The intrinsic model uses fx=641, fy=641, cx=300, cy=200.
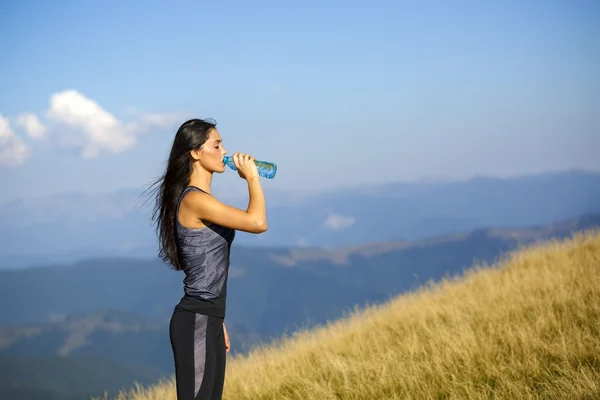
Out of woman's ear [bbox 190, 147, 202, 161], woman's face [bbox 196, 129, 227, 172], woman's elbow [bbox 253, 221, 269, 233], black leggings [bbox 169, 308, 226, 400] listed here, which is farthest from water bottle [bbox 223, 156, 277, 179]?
black leggings [bbox 169, 308, 226, 400]

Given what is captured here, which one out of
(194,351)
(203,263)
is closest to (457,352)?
(194,351)

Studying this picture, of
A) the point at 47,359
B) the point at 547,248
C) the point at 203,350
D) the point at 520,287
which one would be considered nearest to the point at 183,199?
the point at 203,350

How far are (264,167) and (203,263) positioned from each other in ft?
2.51

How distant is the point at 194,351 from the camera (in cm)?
419

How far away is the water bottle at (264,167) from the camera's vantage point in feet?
14.0

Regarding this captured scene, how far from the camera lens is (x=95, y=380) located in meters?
136

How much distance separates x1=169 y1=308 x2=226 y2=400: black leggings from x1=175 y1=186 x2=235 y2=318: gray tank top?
7cm

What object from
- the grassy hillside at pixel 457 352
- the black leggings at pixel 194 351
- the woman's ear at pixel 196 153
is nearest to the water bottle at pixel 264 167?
the woman's ear at pixel 196 153

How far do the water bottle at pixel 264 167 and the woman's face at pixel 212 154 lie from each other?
5cm

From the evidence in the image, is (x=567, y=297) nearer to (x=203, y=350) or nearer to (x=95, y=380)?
(x=203, y=350)

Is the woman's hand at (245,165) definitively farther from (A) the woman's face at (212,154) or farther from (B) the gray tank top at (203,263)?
(B) the gray tank top at (203,263)

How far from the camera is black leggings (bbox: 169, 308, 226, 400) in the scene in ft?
13.7

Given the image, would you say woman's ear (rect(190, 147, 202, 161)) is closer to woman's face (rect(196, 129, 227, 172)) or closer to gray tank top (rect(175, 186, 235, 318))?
woman's face (rect(196, 129, 227, 172))

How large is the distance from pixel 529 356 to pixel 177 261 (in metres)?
3.82
